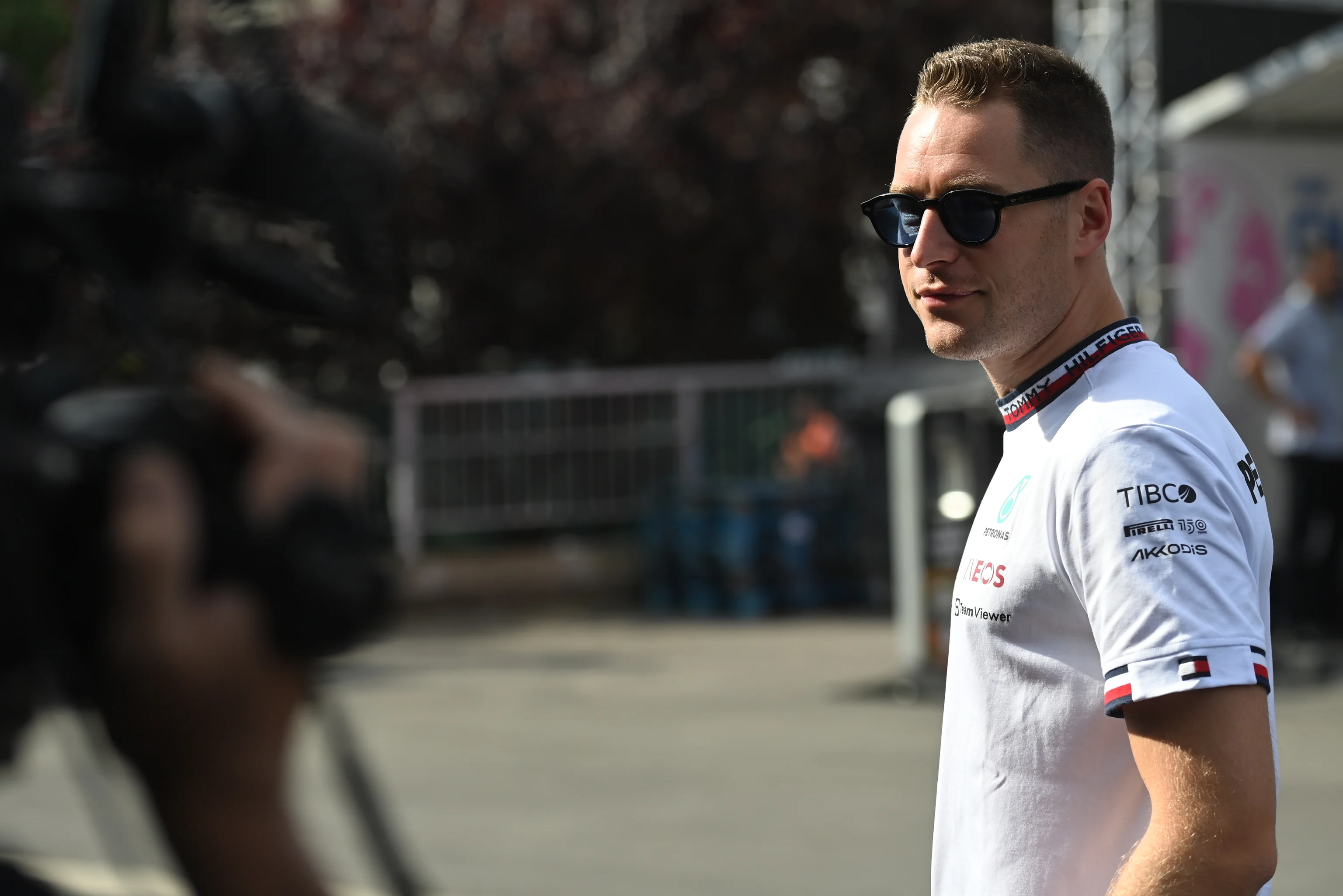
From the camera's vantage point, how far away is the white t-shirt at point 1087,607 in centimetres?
169

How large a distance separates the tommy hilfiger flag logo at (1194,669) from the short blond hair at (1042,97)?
540mm

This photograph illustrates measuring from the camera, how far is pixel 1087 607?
69.3 inches

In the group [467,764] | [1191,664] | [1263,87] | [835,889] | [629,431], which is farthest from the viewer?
[629,431]

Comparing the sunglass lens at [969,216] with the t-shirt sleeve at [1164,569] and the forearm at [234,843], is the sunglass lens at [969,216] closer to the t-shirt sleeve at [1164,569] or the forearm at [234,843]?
the t-shirt sleeve at [1164,569]

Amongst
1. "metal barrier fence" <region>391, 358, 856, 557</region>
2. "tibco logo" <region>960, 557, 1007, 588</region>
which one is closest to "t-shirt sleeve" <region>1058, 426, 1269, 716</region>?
"tibco logo" <region>960, 557, 1007, 588</region>

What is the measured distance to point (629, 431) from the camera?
48.7ft

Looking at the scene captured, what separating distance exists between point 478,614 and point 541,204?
12.2 ft

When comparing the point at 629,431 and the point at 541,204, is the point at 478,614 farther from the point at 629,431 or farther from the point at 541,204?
the point at 541,204

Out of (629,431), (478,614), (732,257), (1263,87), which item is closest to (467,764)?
(1263,87)

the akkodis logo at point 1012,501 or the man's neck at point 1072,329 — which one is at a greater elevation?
the man's neck at point 1072,329

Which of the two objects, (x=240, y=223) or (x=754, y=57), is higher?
(x=754, y=57)

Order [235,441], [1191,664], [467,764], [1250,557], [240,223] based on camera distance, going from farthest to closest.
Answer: [467,764], [1250,557], [1191,664], [240,223], [235,441]

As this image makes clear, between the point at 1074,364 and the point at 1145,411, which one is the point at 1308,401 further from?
the point at 1145,411

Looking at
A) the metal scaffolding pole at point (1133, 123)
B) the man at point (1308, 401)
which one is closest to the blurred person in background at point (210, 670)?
the metal scaffolding pole at point (1133, 123)
